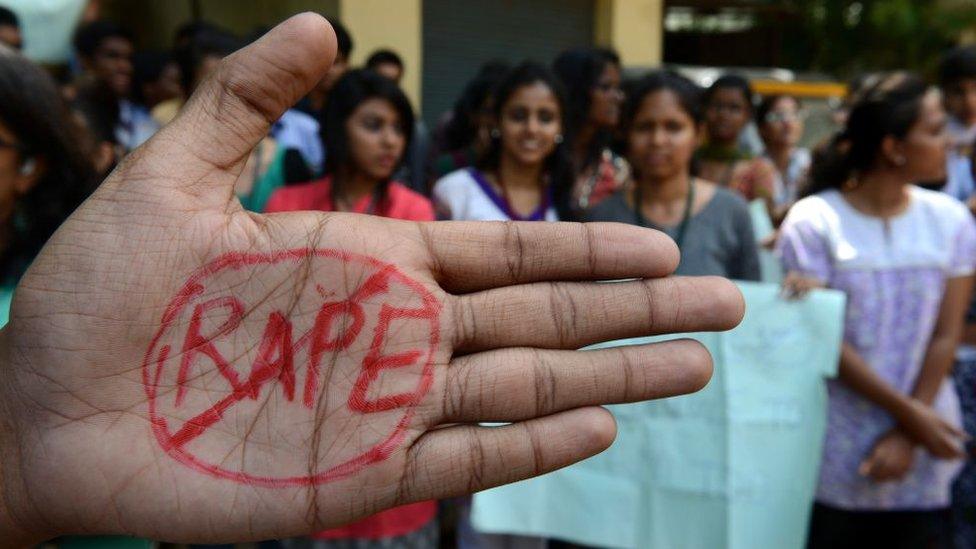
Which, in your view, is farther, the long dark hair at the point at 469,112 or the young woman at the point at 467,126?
the long dark hair at the point at 469,112

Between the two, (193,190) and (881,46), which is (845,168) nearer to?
(193,190)

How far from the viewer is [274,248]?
4.49 feet

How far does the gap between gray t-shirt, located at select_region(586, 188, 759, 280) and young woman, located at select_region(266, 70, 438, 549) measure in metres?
0.63

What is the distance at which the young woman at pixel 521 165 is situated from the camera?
2834 millimetres

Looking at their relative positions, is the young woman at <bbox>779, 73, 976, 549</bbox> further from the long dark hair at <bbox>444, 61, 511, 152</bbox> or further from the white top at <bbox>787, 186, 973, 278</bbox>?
the long dark hair at <bbox>444, 61, 511, 152</bbox>

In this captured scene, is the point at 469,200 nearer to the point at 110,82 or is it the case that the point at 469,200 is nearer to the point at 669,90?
the point at 669,90

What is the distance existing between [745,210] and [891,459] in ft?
2.80

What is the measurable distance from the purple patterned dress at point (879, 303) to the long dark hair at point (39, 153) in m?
1.92

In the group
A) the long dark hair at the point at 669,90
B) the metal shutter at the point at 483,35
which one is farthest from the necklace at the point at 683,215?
the metal shutter at the point at 483,35

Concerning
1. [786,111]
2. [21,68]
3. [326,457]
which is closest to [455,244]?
[326,457]

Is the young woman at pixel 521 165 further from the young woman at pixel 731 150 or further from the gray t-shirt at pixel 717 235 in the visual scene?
the young woman at pixel 731 150

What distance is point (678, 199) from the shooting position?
2611mm

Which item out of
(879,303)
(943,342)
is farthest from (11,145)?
(943,342)

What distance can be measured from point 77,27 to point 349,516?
374 centimetres
